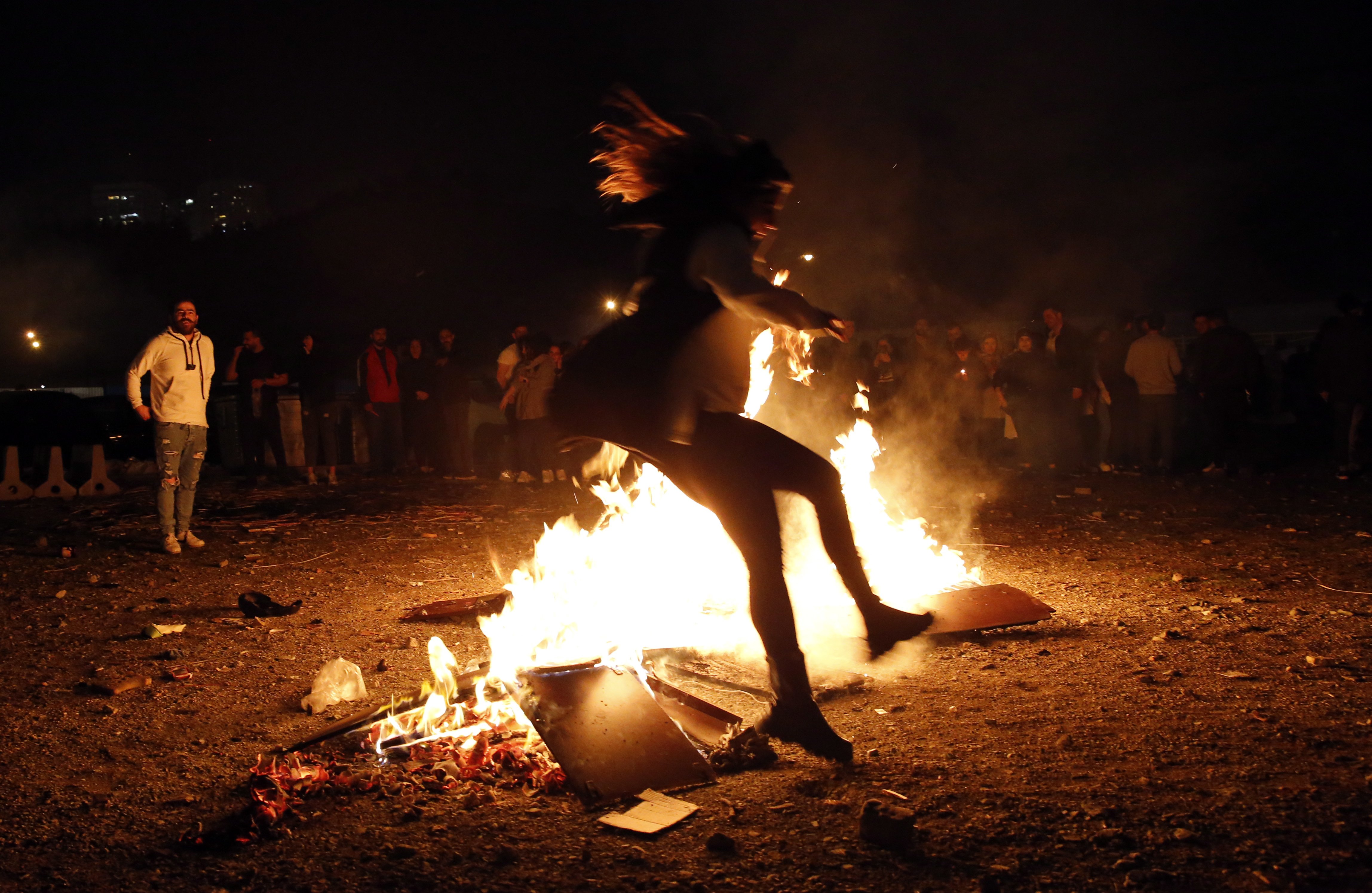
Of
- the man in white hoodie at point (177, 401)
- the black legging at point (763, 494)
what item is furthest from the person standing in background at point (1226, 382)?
the man in white hoodie at point (177, 401)

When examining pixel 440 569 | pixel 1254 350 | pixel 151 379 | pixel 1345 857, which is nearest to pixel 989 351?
pixel 1254 350

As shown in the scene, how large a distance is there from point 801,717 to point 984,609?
2.14m

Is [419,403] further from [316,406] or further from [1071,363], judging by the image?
[1071,363]

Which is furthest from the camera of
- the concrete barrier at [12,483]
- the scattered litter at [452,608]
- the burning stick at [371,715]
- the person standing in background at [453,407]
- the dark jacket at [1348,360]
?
the person standing in background at [453,407]

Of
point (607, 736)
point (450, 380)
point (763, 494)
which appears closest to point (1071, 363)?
point (450, 380)

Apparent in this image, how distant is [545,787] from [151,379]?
19.9 ft

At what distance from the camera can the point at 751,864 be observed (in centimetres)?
265

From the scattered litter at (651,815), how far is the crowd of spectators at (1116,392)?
9.72 m

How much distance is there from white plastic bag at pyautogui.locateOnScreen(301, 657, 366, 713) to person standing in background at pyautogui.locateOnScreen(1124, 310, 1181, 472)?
10.4 meters

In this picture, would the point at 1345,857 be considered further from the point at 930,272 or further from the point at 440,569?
the point at 930,272

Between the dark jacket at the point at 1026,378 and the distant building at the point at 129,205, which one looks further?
the distant building at the point at 129,205

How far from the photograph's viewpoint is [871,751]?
3436mm

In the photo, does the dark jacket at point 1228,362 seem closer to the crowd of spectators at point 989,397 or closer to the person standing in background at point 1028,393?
the crowd of spectators at point 989,397

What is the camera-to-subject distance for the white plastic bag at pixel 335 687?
4.13 metres
